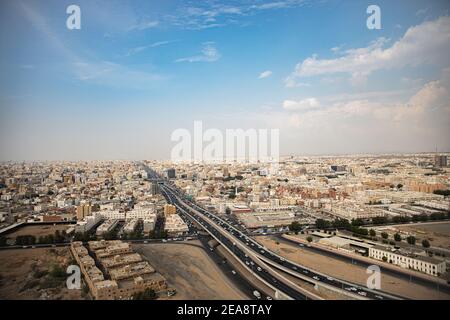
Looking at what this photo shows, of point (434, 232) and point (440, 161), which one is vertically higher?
point (440, 161)

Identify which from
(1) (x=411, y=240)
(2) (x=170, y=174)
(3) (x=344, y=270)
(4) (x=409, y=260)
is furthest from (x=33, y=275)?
(2) (x=170, y=174)

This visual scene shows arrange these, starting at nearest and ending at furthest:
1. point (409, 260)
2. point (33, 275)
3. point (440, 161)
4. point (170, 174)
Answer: point (33, 275), point (409, 260), point (440, 161), point (170, 174)

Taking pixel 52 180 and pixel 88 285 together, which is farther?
pixel 52 180

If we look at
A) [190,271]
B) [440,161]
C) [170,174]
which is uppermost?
[440,161]

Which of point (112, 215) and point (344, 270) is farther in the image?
point (112, 215)

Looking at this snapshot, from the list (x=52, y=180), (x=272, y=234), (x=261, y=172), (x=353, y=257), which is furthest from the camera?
(x=261, y=172)

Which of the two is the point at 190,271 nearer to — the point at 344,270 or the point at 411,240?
the point at 344,270
